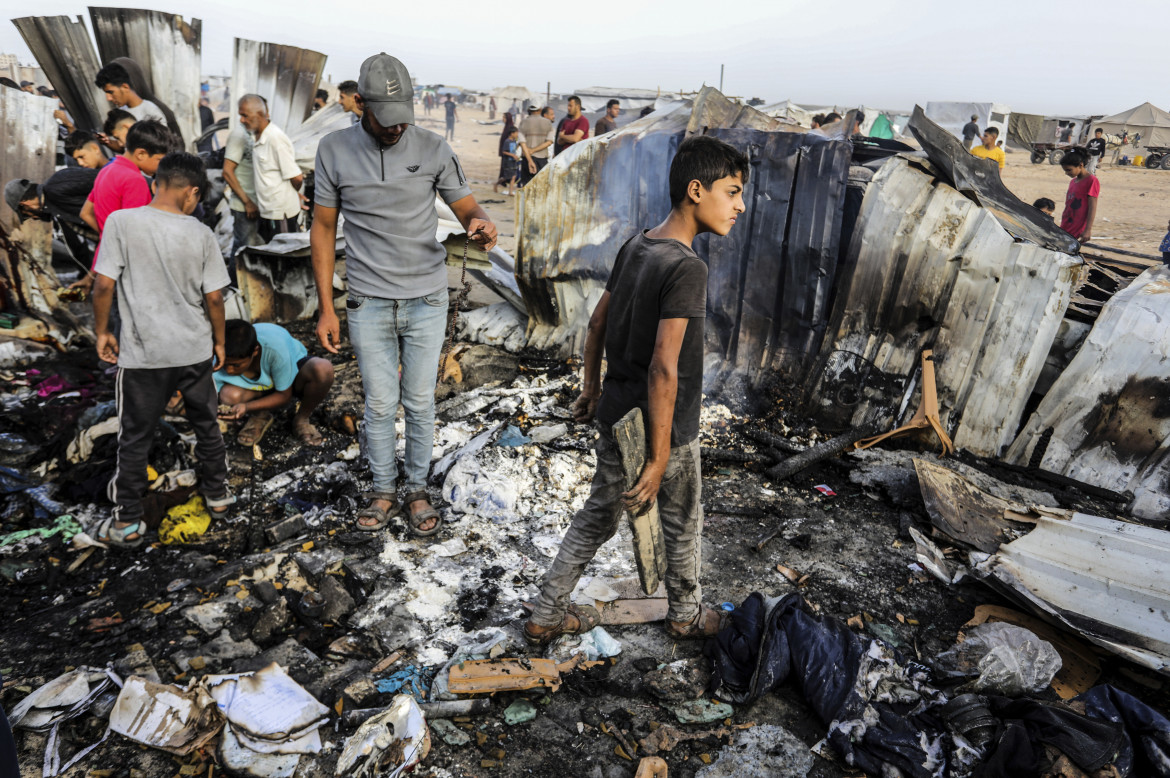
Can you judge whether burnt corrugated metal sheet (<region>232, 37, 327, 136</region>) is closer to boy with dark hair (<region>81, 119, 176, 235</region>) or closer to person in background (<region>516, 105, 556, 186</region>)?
person in background (<region>516, 105, 556, 186</region>)

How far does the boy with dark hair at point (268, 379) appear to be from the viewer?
4070 mm

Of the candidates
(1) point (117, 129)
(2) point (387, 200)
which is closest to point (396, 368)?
(2) point (387, 200)

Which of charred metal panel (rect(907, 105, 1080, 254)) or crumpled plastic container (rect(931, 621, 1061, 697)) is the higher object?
charred metal panel (rect(907, 105, 1080, 254))

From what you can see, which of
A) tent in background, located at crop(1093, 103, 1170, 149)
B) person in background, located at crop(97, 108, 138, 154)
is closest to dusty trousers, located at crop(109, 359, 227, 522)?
person in background, located at crop(97, 108, 138, 154)

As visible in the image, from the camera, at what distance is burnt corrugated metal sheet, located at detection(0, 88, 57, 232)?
604cm

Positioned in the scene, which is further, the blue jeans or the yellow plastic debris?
the yellow plastic debris

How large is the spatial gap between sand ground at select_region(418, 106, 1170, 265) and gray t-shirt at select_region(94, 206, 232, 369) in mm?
3572

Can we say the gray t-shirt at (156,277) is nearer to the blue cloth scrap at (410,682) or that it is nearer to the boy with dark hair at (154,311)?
the boy with dark hair at (154,311)

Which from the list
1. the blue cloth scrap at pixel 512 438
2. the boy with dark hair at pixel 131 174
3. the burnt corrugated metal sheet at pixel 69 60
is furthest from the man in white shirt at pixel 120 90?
the blue cloth scrap at pixel 512 438

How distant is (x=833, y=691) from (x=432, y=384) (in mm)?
2325

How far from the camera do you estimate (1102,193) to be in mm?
19172

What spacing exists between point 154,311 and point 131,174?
1482 millimetres

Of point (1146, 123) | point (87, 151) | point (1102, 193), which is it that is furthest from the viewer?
point (1146, 123)

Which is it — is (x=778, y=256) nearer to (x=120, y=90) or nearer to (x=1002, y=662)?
(x=1002, y=662)
